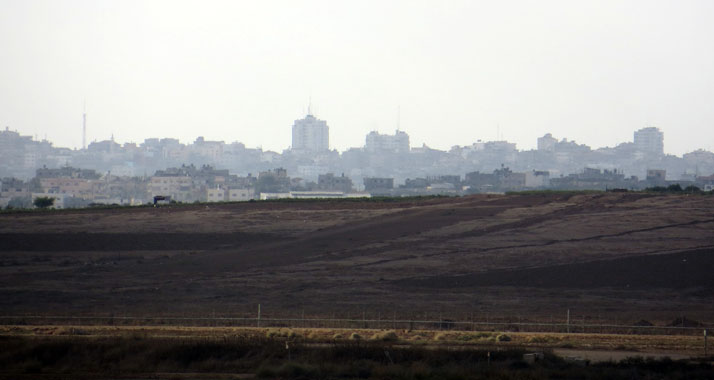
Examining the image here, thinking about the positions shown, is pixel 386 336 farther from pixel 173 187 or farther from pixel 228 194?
pixel 173 187

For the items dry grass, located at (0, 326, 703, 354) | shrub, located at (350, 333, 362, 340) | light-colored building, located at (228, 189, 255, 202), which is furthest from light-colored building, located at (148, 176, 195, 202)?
shrub, located at (350, 333, 362, 340)

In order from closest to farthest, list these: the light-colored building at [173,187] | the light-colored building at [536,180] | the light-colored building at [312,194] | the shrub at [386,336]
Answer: the shrub at [386,336] → the light-colored building at [312,194] → the light-colored building at [536,180] → the light-colored building at [173,187]

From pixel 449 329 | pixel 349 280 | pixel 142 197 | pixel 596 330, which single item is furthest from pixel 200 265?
pixel 142 197

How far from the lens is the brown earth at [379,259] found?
38875mm

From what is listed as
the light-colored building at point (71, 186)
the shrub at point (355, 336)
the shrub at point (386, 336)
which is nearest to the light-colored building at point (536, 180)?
the light-colored building at point (71, 186)

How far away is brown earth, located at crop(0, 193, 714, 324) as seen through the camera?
38875 millimetres

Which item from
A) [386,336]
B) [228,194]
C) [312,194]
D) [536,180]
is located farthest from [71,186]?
[386,336]

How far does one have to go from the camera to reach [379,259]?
48.1 meters

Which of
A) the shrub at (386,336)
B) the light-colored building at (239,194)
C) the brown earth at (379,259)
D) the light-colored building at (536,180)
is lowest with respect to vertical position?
the shrub at (386,336)

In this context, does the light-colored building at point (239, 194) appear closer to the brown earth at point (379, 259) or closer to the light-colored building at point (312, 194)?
the light-colored building at point (312, 194)

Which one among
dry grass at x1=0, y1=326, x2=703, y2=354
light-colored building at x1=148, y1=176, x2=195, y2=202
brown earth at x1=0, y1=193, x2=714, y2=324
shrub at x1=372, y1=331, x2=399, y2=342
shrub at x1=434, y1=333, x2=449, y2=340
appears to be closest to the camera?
dry grass at x1=0, y1=326, x2=703, y2=354

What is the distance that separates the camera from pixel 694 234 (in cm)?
5150

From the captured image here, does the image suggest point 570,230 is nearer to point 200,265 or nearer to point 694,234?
point 694,234

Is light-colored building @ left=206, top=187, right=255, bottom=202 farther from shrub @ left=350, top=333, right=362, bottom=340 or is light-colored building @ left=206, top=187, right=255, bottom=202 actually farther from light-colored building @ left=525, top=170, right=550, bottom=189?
shrub @ left=350, top=333, right=362, bottom=340
